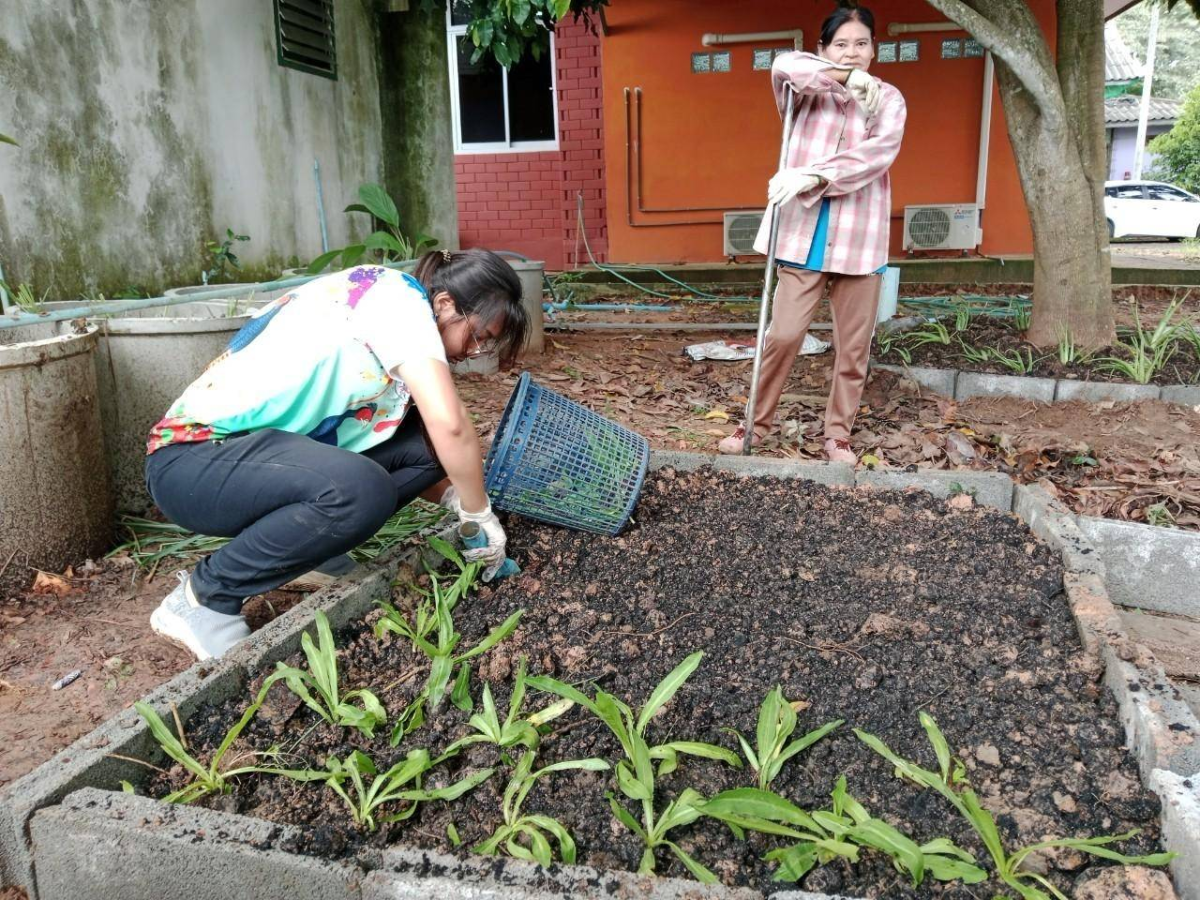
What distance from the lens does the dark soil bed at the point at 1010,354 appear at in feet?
13.8

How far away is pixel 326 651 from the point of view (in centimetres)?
185

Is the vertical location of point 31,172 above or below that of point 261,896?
above

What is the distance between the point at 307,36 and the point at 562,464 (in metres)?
4.22

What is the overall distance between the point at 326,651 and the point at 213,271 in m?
3.34

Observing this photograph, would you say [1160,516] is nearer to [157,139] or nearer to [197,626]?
[197,626]

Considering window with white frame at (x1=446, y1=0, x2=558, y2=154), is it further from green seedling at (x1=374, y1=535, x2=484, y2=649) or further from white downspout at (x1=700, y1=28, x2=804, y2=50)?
green seedling at (x1=374, y1=535, x2=484, y2=649)

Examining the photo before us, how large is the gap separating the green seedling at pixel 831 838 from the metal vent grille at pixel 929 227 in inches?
317

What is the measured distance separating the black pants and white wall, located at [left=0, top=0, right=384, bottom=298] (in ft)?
6.18

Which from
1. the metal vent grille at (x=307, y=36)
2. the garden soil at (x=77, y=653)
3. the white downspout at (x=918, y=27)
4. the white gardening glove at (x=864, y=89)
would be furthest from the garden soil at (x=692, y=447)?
the white downspout at (x=918, y=27)

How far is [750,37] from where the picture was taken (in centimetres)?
852

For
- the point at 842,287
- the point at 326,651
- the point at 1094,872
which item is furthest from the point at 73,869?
the point at 842,287

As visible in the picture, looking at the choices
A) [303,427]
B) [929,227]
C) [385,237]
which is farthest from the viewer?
[929,227]

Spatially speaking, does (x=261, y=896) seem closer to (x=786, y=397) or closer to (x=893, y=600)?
(x=893, y=600)

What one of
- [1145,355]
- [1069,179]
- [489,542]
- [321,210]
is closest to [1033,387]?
[1145,355]
